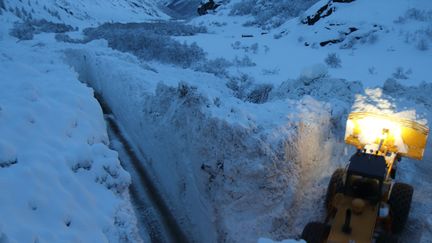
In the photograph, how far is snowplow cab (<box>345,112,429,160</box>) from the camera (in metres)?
6.74

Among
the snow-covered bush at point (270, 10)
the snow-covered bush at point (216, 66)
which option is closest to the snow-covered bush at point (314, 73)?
the snow-covered bush at point (216, 66)

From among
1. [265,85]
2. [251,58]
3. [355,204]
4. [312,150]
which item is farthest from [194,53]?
[355,204]

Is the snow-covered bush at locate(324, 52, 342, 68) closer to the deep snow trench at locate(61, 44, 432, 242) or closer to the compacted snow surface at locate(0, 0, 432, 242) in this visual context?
the compacted snow surface at locate(0, 0, 432, 242)

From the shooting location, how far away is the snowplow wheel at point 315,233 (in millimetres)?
5516

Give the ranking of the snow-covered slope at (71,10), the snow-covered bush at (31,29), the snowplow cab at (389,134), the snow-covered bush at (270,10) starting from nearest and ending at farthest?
the snowplow cab at (389,134) < the snow-covered bush at (31,29) < the snow-covered bush at (270,10) < the snow-covered slope at (71,10)

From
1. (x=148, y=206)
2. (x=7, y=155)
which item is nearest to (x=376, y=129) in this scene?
(x=148, y=206)

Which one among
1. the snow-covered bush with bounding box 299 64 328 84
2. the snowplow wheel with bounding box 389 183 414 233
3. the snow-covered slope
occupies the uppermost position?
the snow-covered slope

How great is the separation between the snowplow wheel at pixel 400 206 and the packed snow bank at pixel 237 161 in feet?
4.09

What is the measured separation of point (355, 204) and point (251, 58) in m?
11.8

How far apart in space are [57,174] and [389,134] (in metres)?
5.21

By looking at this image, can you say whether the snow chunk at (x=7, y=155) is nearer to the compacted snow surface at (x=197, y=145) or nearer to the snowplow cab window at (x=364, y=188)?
the compacted snow surface at (x=197, y=145)

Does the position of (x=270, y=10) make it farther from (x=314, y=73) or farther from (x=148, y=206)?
(x=148, y=206)

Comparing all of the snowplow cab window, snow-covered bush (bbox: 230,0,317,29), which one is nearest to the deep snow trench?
the snowplow cab window

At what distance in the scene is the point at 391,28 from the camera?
16844mm
